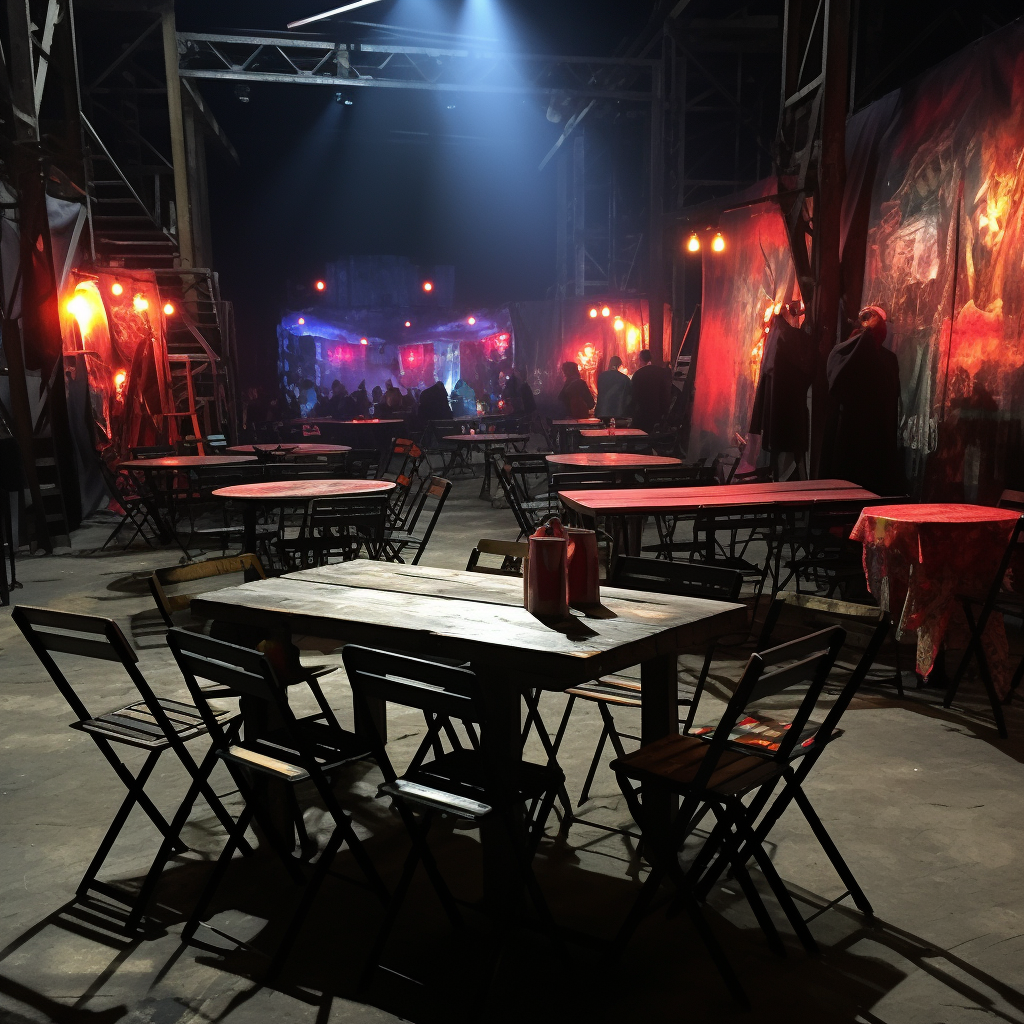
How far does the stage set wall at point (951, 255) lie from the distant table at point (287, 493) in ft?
13.1

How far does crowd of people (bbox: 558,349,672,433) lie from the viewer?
514 inches

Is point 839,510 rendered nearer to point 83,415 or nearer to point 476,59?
point 83,415

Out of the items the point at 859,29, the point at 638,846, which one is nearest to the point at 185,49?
the point at 859,29

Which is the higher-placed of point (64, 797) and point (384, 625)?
point (384, 625)

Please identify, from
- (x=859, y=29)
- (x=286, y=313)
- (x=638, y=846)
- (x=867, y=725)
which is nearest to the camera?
(x=638, y=846)

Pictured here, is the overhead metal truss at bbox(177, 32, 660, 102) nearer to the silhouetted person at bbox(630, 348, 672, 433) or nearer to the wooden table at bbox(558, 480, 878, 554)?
the silhouetted person at bbox(630, 348, 672, 433)

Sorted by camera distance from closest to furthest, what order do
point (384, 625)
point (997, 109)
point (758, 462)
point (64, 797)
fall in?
point (384, 625) → point (64, 797) → point (997, 109) → point (758, 462)

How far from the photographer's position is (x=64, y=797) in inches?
146

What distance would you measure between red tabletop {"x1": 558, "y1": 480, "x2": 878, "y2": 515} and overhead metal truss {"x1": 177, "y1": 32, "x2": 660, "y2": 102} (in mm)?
12046

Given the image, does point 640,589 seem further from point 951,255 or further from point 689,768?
point 951,255

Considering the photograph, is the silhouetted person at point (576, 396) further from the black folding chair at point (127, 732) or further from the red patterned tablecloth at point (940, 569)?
the black folding chair at point (127, 732)

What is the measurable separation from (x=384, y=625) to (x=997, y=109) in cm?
604

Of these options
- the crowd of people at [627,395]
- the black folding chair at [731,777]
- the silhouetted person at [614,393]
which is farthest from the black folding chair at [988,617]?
the silhouetted person at [614,393]

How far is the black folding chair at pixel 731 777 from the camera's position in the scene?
2367mm
